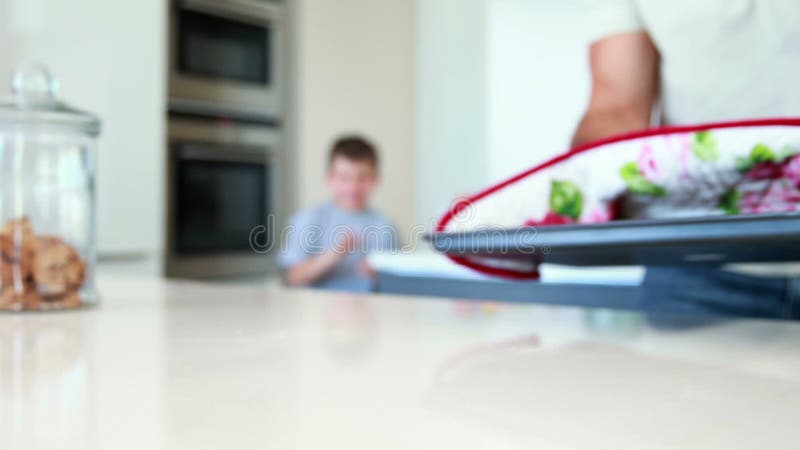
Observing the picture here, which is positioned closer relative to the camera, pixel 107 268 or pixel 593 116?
pixel 593 116

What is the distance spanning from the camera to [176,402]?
24cm

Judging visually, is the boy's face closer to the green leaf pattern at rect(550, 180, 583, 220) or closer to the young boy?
the young boy

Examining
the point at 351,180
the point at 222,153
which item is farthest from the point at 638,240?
the point at 222,153

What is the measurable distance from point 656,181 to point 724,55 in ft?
0.60

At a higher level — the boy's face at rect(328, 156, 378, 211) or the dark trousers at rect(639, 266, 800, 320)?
the boy's face at rect(328, 156, 378, 211)

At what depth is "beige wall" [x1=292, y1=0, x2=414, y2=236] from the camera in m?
2.40

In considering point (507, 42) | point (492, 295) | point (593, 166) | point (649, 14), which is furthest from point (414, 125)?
point (593, 166)

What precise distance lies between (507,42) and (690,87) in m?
0.55

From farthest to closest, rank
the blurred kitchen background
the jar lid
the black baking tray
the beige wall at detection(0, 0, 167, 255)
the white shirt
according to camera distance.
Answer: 1. the beige wall at detection(0, 0, 167, 255)
2. the blurred kitchen background
3. the jar lid
4. the white shirt
5. the black baking tray

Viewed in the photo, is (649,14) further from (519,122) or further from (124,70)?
(124,70)

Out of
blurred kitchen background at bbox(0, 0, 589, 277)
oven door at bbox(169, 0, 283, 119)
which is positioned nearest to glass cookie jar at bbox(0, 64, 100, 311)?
blurred kitchen background at bbox(0, 0, 589, 277)

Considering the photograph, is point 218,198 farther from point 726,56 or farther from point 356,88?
point 726,56

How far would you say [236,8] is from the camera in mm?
2209

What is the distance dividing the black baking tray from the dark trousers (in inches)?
6.2
